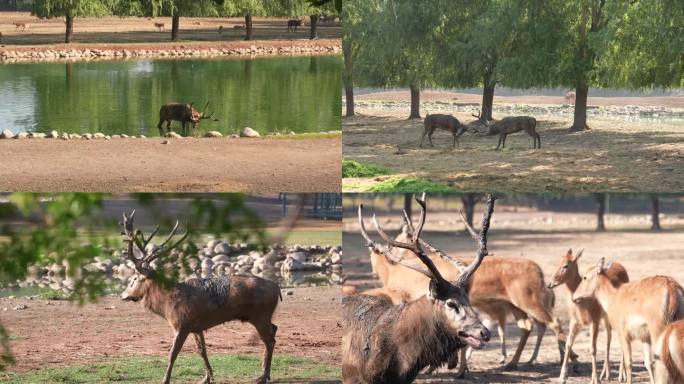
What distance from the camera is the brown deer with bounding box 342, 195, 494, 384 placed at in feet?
19.9

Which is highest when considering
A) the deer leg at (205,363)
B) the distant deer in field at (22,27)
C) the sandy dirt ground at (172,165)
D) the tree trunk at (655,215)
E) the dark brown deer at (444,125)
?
the distant deer in field at (22,27)

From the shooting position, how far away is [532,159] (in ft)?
68.4

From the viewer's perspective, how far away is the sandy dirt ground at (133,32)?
4591cm

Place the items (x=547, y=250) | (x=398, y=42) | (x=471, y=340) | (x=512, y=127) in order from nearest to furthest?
(x=471, y=340) → (x=547, y=250) → (x=512, y=127) → (x=398, y=42)

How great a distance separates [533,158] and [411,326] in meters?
14.9

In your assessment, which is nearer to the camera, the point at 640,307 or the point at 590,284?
the point at 640,307

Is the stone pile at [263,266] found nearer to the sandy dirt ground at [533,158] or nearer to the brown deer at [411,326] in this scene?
the brown deer at [411,326]

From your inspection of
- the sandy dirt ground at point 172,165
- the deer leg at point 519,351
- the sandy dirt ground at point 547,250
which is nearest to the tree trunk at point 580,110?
the sandy dirt ground at point 547,250

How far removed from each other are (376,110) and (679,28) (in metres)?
8.11

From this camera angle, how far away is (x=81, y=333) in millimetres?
12203

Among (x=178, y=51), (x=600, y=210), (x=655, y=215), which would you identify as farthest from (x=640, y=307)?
(x=178, y=51)

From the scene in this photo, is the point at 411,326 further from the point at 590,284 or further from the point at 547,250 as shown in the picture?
the point at 547,250

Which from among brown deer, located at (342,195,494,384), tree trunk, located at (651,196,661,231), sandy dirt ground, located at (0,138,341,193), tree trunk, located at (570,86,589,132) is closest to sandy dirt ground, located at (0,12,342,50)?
tree trunk, located at (570,86,589,132)

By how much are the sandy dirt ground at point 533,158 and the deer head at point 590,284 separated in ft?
30.7
